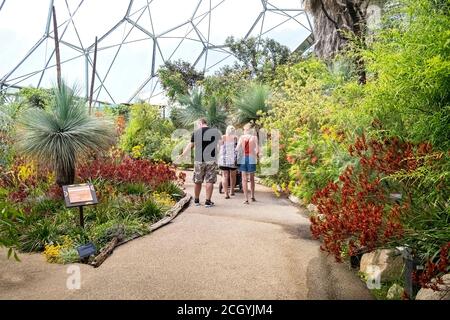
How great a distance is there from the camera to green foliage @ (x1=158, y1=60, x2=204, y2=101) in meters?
21.0

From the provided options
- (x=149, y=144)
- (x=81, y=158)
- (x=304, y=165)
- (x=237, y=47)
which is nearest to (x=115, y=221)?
(x=81, y=158)

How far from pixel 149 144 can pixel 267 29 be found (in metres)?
14.1

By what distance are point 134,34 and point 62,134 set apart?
1984 centimetres

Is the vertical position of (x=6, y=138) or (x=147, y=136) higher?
(x=147, y=136)

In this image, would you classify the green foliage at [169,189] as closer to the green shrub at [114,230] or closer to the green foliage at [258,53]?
the green shrub at [114,230]

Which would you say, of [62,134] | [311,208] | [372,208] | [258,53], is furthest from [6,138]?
[258,53]

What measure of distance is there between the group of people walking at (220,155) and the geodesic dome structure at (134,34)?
1676cm

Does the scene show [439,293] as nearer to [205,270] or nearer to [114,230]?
[205,270]

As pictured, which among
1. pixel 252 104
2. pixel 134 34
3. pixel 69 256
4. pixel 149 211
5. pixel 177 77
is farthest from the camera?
pixel 134 34

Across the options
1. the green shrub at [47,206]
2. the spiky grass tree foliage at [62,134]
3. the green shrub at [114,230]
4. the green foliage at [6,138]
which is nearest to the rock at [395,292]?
the green shrub at [114,230]

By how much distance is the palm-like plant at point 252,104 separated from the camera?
12.3 m

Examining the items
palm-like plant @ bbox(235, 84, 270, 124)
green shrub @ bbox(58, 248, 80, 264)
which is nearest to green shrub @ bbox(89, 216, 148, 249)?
green shrub @ bbox(58, 248, 80, 264)

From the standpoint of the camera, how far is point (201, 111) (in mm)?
16812

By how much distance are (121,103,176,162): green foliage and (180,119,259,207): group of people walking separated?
549 cm
